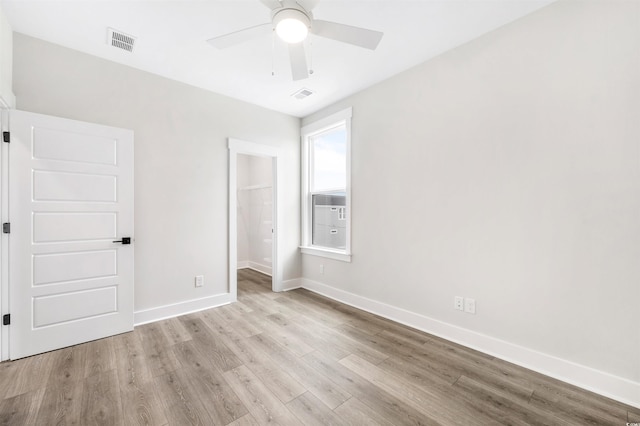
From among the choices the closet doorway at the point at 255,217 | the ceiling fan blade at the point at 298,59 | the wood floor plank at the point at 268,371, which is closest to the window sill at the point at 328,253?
the closet doorway at the point at 255,217

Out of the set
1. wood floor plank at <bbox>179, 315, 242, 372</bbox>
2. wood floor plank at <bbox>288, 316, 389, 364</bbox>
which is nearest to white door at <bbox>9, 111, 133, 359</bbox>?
wood floor plank at <bbox>179, 315, 242, 372</bbox>

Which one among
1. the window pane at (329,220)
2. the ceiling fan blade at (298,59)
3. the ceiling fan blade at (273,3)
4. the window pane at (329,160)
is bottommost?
the window pane at (329,220)

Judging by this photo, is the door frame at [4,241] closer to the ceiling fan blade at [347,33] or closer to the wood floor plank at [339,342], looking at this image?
the wood floor plank at [339,342]

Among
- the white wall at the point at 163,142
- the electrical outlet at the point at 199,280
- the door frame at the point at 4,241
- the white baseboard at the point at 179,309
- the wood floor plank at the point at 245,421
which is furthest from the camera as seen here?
the electrical outlet at the point at 199,280

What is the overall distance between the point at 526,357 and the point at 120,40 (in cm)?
450

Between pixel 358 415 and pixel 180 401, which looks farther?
pixel 180 401

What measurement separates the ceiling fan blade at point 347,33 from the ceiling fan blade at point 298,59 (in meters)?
0.15

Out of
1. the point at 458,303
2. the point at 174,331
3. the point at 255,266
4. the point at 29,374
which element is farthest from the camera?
the point at 255,266

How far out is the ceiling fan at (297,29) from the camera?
5.81ft

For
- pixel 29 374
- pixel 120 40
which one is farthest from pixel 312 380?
pixel 120 40

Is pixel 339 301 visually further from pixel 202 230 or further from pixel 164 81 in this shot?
pixel 164 81

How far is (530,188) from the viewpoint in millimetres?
2197

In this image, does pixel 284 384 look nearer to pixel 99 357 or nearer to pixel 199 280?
pixel 99 357

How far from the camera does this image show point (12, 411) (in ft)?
5.66
